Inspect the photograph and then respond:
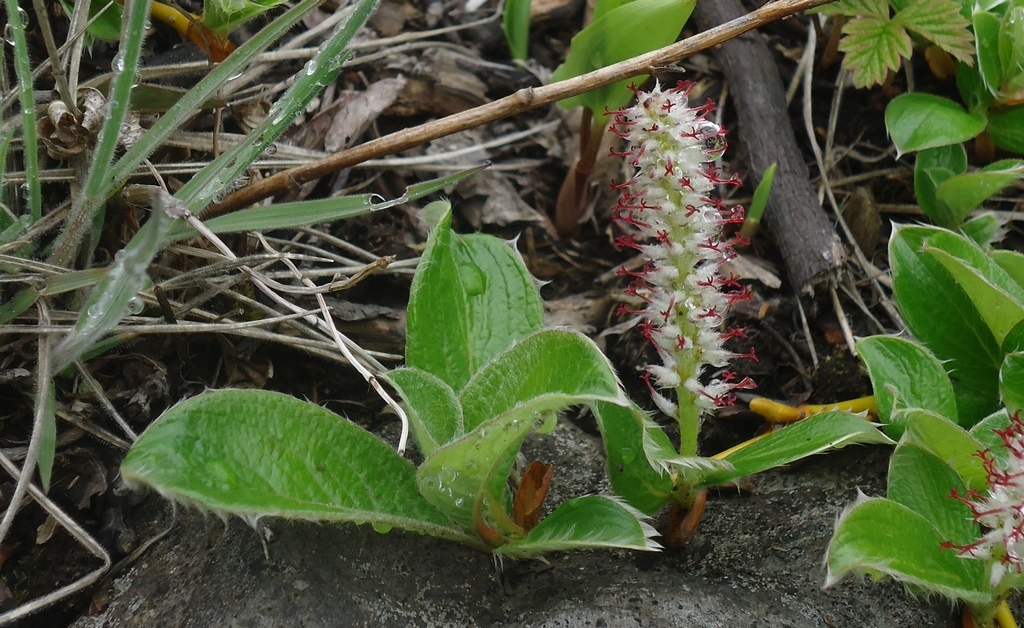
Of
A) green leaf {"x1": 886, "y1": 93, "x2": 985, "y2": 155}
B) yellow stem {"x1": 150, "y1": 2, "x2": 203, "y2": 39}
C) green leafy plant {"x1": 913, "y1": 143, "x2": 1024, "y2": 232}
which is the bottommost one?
green leafy plant {"x1": 913, "y1": 143, "x2": 1024, "y2": 232}

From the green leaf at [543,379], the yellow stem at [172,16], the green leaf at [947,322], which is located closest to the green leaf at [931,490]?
the green leaf at [947,322]

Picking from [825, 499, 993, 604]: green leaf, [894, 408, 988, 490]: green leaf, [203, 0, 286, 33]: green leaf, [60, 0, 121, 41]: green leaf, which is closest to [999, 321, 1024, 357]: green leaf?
[894, 408, 988, 490]: green leaf

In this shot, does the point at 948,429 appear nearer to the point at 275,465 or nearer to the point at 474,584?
the point at 474,584

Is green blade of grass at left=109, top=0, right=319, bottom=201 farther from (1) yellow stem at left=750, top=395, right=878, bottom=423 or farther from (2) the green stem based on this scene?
(1) yellow stem at left=750, top=395, right=878, bottom=423

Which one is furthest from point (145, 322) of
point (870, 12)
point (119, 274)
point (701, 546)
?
point (870, 12)

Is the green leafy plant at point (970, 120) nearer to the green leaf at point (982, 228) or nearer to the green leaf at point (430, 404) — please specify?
the green leaf at point (982, 228)

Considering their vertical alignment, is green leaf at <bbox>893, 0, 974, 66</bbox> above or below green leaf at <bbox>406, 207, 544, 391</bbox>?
above
